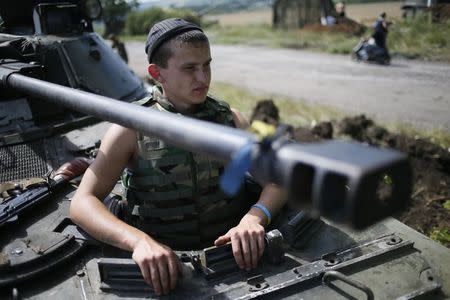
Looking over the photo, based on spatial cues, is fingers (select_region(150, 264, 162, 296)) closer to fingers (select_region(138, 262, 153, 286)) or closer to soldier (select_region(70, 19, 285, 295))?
fingers (select_region(138, 262, 153, 286))

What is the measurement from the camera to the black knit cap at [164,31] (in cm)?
251

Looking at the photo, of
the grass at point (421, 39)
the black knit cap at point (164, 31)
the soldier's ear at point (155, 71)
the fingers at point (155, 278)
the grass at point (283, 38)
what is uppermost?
the black knit cap at point (164, 31)

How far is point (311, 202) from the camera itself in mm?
1129

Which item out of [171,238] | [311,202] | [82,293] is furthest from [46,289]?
[311,202]

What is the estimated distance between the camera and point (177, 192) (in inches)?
104

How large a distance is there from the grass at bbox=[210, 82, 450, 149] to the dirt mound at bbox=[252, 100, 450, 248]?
0.52 meters

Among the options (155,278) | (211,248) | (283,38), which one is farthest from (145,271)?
(283,38)

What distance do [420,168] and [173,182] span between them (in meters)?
4.32

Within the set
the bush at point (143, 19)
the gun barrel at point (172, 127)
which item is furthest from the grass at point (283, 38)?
the gun barrel at point (172, 127)

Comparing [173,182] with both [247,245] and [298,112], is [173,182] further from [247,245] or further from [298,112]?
[298,112]

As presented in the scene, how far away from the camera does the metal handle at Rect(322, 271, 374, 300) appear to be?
201 centimetres

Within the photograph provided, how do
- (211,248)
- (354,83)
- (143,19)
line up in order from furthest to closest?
(143,19) < (354,83) < (211,248)

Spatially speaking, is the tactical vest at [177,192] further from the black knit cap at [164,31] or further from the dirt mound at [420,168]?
the dirt mound at [420,168]

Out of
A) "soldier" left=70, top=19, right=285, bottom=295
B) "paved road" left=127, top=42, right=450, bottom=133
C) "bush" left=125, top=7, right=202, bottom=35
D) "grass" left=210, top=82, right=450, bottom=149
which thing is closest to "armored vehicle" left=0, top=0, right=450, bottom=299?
"soldier" left=70, top=19, right=285, bottom=295
